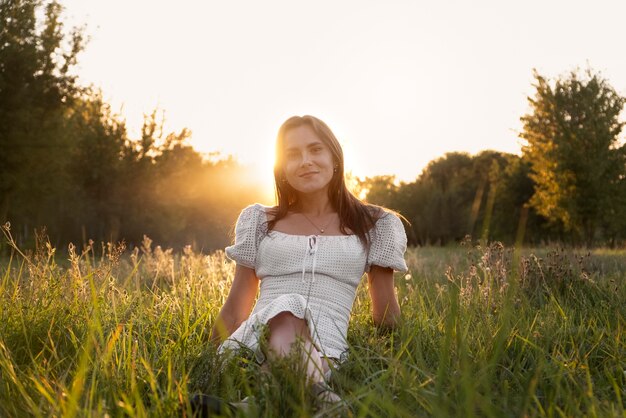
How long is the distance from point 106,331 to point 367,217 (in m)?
1.51

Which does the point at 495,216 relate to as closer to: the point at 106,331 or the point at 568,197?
the point at 568,197

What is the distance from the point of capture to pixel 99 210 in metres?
24.9

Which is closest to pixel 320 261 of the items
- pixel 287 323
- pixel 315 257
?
pixel 315 257

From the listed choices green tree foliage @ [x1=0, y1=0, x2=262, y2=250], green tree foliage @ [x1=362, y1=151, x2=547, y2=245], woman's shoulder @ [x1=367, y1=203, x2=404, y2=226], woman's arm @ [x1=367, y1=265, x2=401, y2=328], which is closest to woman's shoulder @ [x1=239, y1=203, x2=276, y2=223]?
woman's shoulder @ [x1=367, y1=203, x2=404, y2=226]

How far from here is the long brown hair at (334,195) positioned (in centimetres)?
360

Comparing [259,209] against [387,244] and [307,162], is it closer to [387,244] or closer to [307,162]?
[307,162]

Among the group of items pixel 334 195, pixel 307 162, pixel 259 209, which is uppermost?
pixel 307 162

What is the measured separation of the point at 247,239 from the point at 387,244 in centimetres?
77

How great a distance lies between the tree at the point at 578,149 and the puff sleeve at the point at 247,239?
2338cm

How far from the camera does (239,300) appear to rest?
3529 millimetres

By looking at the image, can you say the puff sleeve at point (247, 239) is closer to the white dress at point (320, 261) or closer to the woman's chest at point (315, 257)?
the white dress at point (320, 261)

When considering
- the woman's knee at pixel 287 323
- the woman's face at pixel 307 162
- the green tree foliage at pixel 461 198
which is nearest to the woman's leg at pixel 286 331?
the woman's knee at pixel 287 323

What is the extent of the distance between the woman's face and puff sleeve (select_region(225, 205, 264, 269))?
1.01 ft

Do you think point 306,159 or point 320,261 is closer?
point 320,261
